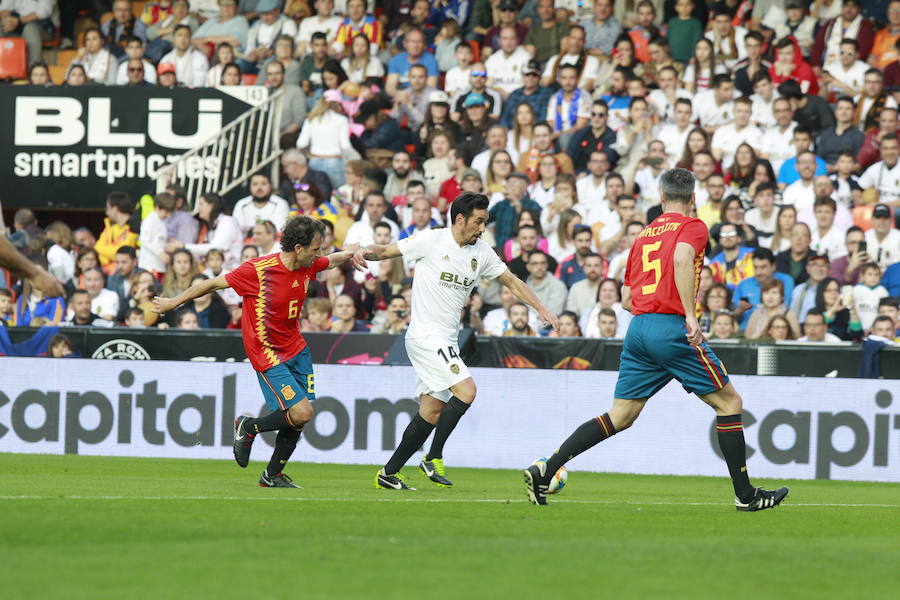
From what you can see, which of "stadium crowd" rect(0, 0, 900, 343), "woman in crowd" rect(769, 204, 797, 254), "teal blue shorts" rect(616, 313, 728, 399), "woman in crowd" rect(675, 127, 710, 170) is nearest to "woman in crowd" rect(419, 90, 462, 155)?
"stadium crowd" rect(0, 0, 900, 343)

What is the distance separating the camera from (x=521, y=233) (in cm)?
1873

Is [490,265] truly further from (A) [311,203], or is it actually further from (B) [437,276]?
(A) [311,203]

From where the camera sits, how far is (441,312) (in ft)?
37.5

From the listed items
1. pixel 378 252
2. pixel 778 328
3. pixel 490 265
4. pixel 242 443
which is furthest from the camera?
pixel 778 328

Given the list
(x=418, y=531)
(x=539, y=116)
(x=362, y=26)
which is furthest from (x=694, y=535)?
(x=362, y=26)

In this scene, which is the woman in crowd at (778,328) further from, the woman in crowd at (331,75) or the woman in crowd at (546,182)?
the woman in crowd at (331,75)

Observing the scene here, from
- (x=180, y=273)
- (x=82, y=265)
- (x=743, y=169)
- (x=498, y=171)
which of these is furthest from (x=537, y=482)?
(x=82, y=265)

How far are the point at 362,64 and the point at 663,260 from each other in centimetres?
1395

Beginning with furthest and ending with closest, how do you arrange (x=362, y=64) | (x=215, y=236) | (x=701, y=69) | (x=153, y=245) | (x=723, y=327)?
(x=362, y=64)
(x=701, y=69)
(x=153, y=245)
(x=215, y=236)
(x=723, y=327)

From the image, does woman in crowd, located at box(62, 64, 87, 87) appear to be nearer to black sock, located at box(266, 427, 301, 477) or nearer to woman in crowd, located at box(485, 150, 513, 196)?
woman in crowd, located at box(485, 150, 513, 196)

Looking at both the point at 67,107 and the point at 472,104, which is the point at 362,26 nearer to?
the point at 472,104

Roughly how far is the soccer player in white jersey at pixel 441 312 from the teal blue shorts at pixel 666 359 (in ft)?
5.35

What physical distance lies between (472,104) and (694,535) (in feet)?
45.2

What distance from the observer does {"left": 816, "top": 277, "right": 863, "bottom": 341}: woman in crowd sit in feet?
54.9
